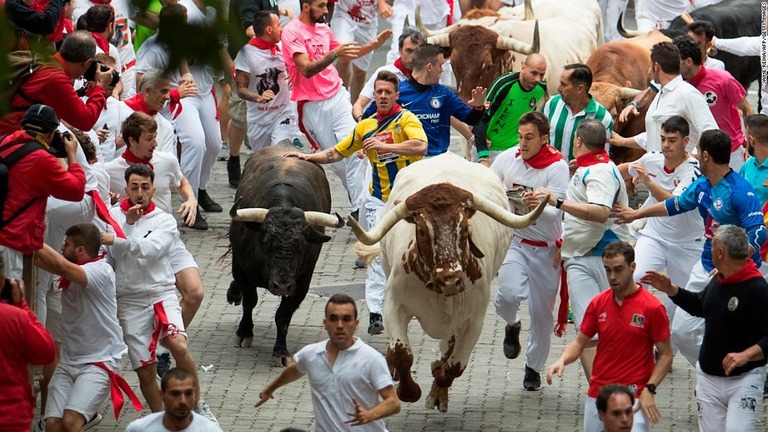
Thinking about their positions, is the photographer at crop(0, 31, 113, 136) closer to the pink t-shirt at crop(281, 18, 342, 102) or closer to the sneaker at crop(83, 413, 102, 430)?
the sneaker at crop(83, 413, 102, 430)

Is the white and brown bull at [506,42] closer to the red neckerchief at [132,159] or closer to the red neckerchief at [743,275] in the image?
the red neckerchief at [132,159]

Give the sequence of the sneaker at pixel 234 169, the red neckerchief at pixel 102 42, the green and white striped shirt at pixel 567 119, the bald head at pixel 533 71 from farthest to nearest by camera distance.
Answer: the sneaker at pixel 234 169, the bald head at pixel 533 71, the green and white striped shirt at pixel 567 119, the red neckerchief at pixel 102 42

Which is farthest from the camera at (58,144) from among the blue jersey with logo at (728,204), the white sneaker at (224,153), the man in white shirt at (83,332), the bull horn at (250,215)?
the white sneaker at (224,153)

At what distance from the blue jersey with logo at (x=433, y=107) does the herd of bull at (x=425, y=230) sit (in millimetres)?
978

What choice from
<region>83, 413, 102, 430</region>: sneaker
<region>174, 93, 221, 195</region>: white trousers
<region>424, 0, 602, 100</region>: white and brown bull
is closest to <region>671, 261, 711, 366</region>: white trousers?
<region>83, 413, 102, 430</region>: sneaker

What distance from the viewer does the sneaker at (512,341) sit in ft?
37.2

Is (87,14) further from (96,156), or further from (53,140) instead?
(53,140)

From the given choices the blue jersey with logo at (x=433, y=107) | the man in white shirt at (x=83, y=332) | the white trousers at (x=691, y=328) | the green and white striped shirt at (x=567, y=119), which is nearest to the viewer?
the man in white shirt at (x=83, y=332)

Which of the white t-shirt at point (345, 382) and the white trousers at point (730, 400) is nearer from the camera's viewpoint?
the white t-shirt at point (345, 382)

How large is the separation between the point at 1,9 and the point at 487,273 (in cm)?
601

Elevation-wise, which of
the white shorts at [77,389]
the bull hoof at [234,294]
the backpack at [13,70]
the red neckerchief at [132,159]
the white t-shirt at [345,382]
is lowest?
the bull hoof at [234,294]

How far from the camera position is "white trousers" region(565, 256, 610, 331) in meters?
10.3

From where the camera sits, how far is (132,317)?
998cm

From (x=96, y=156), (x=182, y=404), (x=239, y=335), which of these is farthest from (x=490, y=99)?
(x=182, y=404)
